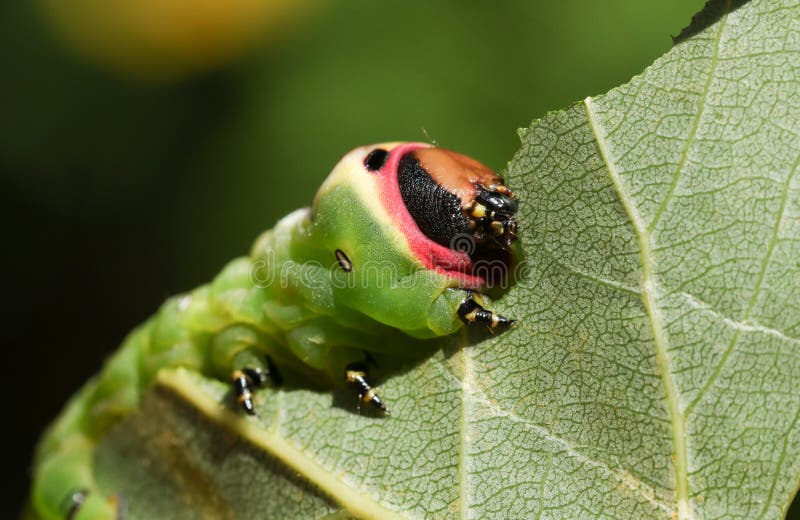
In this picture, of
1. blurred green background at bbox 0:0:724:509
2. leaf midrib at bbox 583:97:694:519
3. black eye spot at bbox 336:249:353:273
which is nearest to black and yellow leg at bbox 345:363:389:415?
black eye spot at bbox 336:249:353:273

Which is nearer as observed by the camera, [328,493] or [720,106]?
[720,106]

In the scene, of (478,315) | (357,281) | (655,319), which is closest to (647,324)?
(655,319)

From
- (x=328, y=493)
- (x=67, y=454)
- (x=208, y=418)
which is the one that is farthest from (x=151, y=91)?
(x=328, y=493)

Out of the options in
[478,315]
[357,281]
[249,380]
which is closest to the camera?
[478,315]

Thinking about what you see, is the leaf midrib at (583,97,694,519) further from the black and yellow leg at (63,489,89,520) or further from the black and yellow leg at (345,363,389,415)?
the black and yellow leg at (63,489,89,520)

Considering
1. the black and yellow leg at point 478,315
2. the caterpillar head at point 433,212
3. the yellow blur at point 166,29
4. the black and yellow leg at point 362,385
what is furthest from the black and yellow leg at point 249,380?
the yellow blur at point 166,29

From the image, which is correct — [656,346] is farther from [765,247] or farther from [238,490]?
[238,490]

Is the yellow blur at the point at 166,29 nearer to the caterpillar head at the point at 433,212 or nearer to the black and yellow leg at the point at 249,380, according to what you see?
the black and yellow leg at the point at 249,380

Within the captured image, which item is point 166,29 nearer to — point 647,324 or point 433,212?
point 433,212
